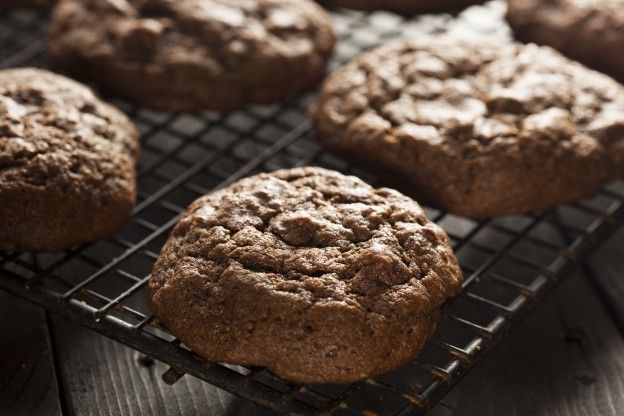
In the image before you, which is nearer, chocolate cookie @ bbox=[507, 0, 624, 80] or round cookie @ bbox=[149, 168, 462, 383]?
round cookie @ bbox=[149, 168, 462, 383]

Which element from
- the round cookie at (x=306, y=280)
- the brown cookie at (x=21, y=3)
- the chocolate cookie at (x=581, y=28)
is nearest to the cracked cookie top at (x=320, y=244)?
the round cookie at (x=306, y=280)

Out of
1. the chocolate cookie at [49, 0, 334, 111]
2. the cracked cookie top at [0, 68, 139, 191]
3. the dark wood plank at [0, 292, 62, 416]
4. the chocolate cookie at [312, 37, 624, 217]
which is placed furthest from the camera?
the chocolate cookie at [49, 0, 334, 111]

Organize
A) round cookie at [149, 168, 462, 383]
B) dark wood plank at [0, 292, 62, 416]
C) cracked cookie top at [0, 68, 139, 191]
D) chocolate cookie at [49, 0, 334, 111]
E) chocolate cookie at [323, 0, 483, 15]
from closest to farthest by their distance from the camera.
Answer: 1. round cookie at [149, 168, 462, 383]
2. dark wood plank at [0, 292, 62, 416]
3. cracked cookie top at [0, 68, 139, 191]
4. chocolate cookie at [49, 0, 334, 111]
5. chocolate cookie at [323, 0, 483, 15]

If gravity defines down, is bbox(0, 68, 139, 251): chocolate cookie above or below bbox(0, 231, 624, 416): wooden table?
above

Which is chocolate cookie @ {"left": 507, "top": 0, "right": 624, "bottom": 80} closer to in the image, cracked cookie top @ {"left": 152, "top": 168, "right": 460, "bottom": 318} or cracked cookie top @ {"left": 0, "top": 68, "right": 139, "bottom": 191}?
cracked cookie top @ {"left": 152, "top": 168, "right": 460, "bottom": 318}

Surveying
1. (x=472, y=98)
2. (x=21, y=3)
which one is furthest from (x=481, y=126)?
(x=21, y=3)

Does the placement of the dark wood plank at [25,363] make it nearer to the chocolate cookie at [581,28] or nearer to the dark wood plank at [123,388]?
the dark wood plank at [123,388]

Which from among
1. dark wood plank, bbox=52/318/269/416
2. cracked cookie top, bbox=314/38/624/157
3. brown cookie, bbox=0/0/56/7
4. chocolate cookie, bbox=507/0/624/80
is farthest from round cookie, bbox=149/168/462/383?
brown cookie, bbox=0/0/56/7
